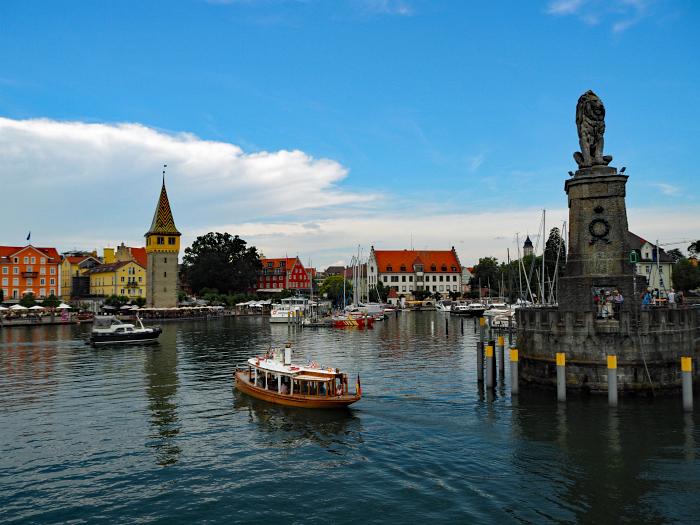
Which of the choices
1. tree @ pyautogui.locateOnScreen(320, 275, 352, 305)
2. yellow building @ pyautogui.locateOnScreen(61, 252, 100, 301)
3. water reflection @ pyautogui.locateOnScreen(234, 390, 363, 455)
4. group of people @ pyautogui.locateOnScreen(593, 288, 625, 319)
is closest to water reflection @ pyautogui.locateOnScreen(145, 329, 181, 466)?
water reflection @ pyautogui.locateOnScreen(234, 390, 363, 455)

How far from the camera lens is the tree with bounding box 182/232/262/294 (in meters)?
152

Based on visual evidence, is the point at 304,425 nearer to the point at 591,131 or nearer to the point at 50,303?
the point at 591,131

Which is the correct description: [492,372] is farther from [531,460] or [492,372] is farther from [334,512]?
[334,512]

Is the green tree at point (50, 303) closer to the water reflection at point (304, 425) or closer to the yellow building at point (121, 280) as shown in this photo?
the yellow building at point (121, 280)

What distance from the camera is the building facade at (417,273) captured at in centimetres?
17938

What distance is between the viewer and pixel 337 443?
26062mm

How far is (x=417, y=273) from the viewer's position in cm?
17912

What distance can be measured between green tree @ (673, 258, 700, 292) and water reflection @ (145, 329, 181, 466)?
98.0 meters

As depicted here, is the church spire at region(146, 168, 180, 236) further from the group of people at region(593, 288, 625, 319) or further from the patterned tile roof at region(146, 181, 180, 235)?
the group of people at region(593, 288, 625, 319)

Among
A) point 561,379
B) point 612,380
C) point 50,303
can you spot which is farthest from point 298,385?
point 50,303

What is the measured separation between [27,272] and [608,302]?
13498 cm

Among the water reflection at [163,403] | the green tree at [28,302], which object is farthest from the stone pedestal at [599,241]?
the green tree at [28,302]

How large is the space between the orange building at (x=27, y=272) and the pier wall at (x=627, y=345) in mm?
129495

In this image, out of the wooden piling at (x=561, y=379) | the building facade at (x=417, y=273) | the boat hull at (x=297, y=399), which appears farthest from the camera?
the building facade at (x=417, y=273)
